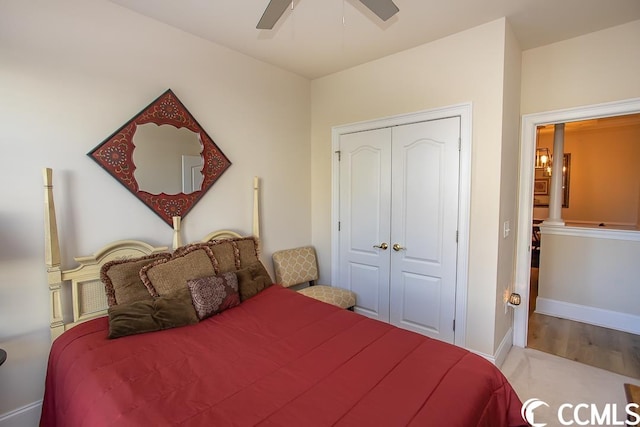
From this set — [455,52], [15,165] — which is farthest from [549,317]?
[15,165]

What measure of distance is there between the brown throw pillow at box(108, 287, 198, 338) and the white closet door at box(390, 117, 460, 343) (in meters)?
1.91

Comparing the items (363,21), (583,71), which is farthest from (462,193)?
(363,21)

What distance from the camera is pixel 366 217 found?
3.24 meters

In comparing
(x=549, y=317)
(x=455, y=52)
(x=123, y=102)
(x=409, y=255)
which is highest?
Answer: (x=455, y=52)

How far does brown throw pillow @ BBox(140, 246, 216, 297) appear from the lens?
2.00 metres

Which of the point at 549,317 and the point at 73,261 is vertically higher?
the point at 73,261

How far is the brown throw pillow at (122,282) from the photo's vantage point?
1913 mm

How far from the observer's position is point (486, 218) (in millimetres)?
2492

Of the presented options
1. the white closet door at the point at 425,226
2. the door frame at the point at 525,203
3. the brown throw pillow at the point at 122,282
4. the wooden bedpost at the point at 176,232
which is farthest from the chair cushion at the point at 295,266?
the door frame at the point at 525,203

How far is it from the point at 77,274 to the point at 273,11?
194 centimetres

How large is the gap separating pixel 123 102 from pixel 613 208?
288 inches

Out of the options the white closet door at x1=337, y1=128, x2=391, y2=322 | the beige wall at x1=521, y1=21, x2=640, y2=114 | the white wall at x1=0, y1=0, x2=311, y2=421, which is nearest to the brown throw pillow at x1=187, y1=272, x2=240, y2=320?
the white wall at x1=0, y1=0, x2=311, y2=421

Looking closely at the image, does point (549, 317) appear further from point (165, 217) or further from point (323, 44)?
point (165, 217)

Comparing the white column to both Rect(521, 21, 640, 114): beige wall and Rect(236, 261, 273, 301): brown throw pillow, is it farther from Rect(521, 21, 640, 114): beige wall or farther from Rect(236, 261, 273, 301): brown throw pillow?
Rect(236, 261, 273, 301): brown throw pillow
